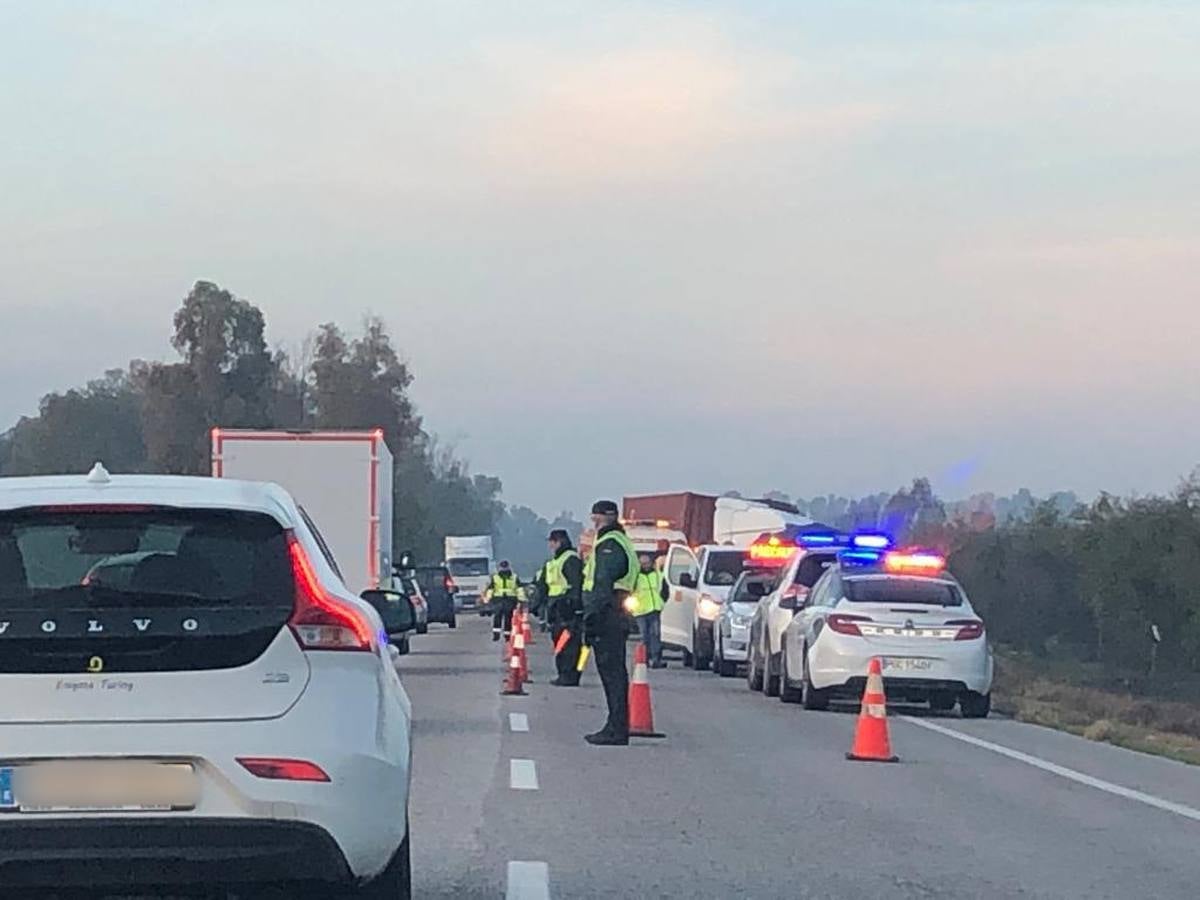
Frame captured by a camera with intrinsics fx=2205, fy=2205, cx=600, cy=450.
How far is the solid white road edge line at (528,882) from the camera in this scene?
30.0 ft

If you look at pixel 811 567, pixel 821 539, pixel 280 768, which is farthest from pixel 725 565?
pixel 280 768

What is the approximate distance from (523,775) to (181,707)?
7.52m

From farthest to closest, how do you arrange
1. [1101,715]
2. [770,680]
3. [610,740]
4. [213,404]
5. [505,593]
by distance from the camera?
[213,404] < [505,593] < [1101,715] < [770,680] < [610,740]

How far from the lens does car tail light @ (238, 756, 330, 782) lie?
6.88 meters

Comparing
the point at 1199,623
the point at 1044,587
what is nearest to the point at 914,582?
the point at 1199,623

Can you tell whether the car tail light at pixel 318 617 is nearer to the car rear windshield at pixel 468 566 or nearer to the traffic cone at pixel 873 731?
the traffic cone at pixel 873 731

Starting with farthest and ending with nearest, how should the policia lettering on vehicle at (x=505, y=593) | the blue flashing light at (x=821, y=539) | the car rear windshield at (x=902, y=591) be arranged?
the policia lettering on vehicle at (x=505, y=593) < the blue flashing light at (x=821, y=539) < the car rear windshield at (x=902, y=591)

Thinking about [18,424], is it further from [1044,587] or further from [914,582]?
[914,582]

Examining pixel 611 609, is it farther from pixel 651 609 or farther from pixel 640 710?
pixel 651 609

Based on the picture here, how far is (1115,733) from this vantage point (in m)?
20.9

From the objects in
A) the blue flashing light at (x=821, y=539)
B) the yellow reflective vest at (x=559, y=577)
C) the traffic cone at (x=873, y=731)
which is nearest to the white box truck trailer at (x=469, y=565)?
the blue flashing light at (x=821, y=539)

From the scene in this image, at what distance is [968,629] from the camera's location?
20.9 meters

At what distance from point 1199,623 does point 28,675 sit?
49635mm

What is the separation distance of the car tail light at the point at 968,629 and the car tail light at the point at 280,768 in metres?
14.5
